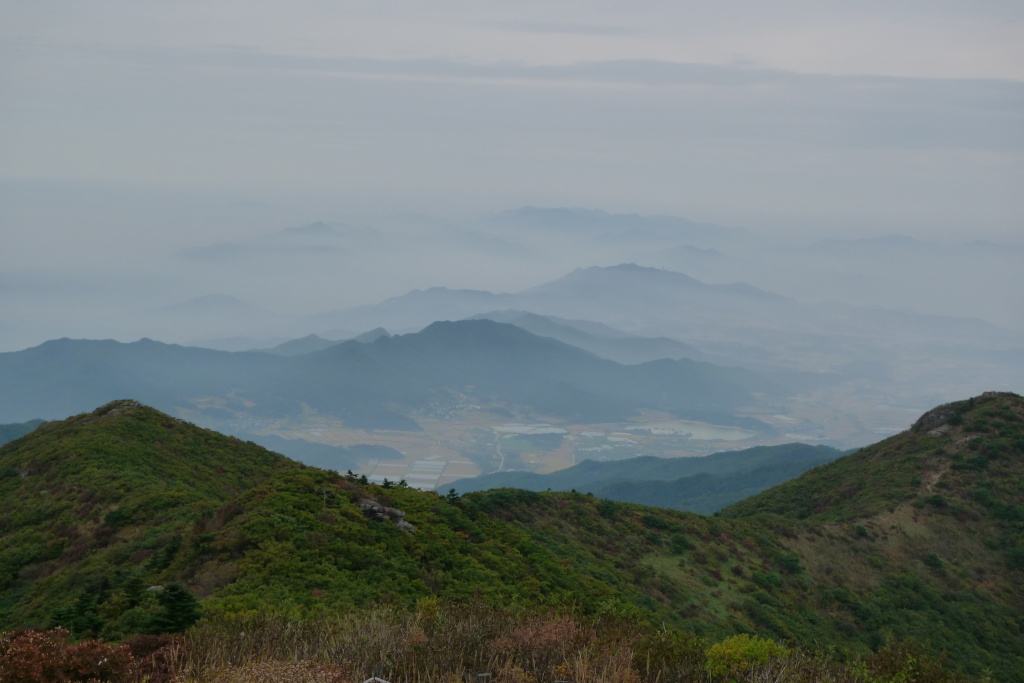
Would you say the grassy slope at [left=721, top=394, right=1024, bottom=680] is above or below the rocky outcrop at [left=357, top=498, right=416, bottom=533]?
below

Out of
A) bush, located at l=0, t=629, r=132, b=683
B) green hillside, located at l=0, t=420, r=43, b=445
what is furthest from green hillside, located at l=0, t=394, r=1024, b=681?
green hillside, located at l=0, t=420, r=43, b=445

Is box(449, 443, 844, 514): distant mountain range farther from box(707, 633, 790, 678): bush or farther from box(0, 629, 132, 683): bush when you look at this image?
box(0, 629, 132, 683): bush

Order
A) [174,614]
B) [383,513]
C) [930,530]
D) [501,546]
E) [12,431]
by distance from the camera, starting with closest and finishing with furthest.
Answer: [174,614], [383,513], [501,546], [930,530], [12,431]

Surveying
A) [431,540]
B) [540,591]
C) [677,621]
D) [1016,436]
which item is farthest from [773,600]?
[1016,436]

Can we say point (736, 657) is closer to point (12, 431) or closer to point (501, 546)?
point (501, 546)

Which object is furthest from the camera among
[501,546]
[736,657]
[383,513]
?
[501,546]

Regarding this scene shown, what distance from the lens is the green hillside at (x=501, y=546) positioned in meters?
22.6

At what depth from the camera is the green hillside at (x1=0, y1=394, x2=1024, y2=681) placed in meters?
22.6

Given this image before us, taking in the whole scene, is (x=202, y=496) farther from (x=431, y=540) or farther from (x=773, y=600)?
(x=773, y=600)

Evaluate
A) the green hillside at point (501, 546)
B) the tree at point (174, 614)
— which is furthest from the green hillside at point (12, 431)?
the tree at point (174, 614)

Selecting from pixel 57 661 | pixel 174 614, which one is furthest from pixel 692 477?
pixel 57 661

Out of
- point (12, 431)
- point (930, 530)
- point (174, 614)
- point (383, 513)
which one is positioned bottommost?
point (930, 530)

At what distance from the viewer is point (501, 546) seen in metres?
29.5

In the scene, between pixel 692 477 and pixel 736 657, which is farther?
pixel 692 477
